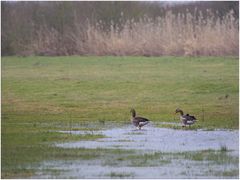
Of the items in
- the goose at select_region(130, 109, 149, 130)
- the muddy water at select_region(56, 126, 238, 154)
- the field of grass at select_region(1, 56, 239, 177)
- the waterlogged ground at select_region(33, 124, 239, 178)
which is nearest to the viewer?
the waterlogged ground at select_region(33, 124, 239, 178)

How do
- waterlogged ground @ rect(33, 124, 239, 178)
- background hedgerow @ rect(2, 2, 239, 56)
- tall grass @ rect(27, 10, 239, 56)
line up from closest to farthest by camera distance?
waterlogged ground @ rect(33, 124, 239, 178) < tall grass @ rect(27, 10, 239, 56) < background hedgerow @ rect(2, 2, 239, 56)

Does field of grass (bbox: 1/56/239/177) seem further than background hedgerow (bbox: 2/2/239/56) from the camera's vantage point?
No

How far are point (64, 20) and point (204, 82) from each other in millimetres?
12420

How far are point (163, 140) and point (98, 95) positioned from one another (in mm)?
6758

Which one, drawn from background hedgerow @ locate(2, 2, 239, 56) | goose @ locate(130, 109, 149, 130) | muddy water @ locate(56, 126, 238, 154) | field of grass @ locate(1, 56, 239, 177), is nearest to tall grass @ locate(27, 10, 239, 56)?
background hedgerow @ locate(2, 2, 239, 56)

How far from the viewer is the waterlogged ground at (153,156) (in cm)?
993

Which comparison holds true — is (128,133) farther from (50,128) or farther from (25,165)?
(25,165)

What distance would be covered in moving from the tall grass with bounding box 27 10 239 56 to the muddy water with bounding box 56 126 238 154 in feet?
39.1

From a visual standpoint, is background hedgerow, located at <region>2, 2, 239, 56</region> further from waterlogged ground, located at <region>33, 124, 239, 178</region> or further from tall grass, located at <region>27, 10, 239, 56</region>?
waterlogged ground, located at <region>33, 124, 239, 178</region>

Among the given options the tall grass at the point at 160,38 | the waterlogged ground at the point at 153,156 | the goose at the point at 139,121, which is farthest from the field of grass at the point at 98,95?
the tall grass at the point at 160,38

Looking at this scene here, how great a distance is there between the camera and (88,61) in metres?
26.7

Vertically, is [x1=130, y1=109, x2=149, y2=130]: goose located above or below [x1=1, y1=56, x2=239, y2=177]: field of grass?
below

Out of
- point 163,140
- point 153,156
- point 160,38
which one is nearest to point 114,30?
point 160,38

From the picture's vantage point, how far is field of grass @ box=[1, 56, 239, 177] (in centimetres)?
1348
